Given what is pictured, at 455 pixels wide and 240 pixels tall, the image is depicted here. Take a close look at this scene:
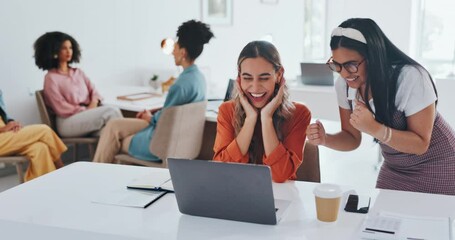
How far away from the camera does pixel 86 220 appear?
4.66 feet

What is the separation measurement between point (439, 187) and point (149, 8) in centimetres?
402

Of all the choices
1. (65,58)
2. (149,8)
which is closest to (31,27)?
(65,58)

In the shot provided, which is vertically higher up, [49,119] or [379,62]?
[379,62]

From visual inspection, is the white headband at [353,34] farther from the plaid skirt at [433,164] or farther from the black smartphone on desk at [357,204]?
the black smartphone on desk at [357,204]

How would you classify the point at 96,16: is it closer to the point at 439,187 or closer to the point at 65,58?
the point at 65,58

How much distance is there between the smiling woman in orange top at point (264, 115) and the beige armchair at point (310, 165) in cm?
12

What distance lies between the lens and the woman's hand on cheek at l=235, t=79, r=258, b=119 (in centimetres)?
184

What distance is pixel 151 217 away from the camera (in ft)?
4.69

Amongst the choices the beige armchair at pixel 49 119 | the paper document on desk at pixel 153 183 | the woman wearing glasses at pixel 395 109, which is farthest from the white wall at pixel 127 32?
the woman wearing glasses at pixel 395 109

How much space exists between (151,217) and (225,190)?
0.80ft

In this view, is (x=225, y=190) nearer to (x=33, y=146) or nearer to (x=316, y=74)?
(x=33, y=146)

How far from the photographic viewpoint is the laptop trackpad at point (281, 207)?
1396 millimetres

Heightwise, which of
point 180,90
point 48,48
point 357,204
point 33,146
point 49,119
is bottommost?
point 33,146

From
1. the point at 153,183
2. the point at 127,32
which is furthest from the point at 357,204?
the point at 127,32
